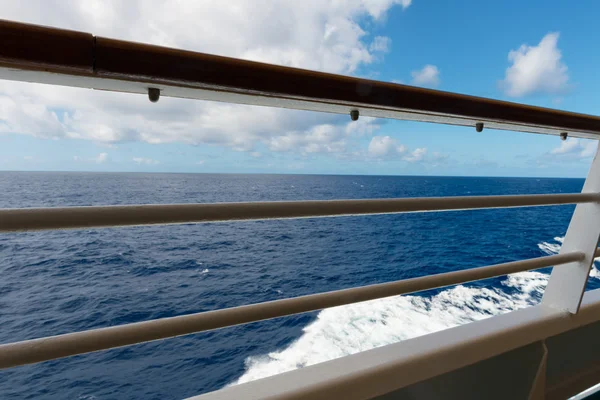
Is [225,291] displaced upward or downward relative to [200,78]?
downward

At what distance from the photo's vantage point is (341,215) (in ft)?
1.44

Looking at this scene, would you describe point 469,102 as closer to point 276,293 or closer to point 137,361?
point 137,361

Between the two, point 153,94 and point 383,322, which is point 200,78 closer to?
point 153,94

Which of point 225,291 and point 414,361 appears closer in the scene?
point 414,361

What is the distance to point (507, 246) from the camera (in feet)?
58.2

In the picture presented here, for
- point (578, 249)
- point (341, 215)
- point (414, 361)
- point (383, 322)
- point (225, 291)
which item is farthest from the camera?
point (225, 291)

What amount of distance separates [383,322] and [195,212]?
→ 7.26 m

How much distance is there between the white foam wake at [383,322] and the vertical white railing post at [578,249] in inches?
215

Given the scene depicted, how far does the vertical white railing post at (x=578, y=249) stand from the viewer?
81 cm

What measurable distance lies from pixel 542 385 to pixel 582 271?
300 mm

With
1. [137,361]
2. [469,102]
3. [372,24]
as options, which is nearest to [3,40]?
[469,102]

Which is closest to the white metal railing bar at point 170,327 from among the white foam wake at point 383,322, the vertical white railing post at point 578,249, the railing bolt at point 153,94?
the railing bolt at point 153,94

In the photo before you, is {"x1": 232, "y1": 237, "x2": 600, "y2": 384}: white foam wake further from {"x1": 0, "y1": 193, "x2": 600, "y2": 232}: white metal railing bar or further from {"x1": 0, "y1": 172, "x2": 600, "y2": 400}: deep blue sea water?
{"x1": 0, "y1": 193, "x2": 600, "y2": 232}: white metal railing bar

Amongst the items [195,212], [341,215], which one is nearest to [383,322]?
[341,215]
